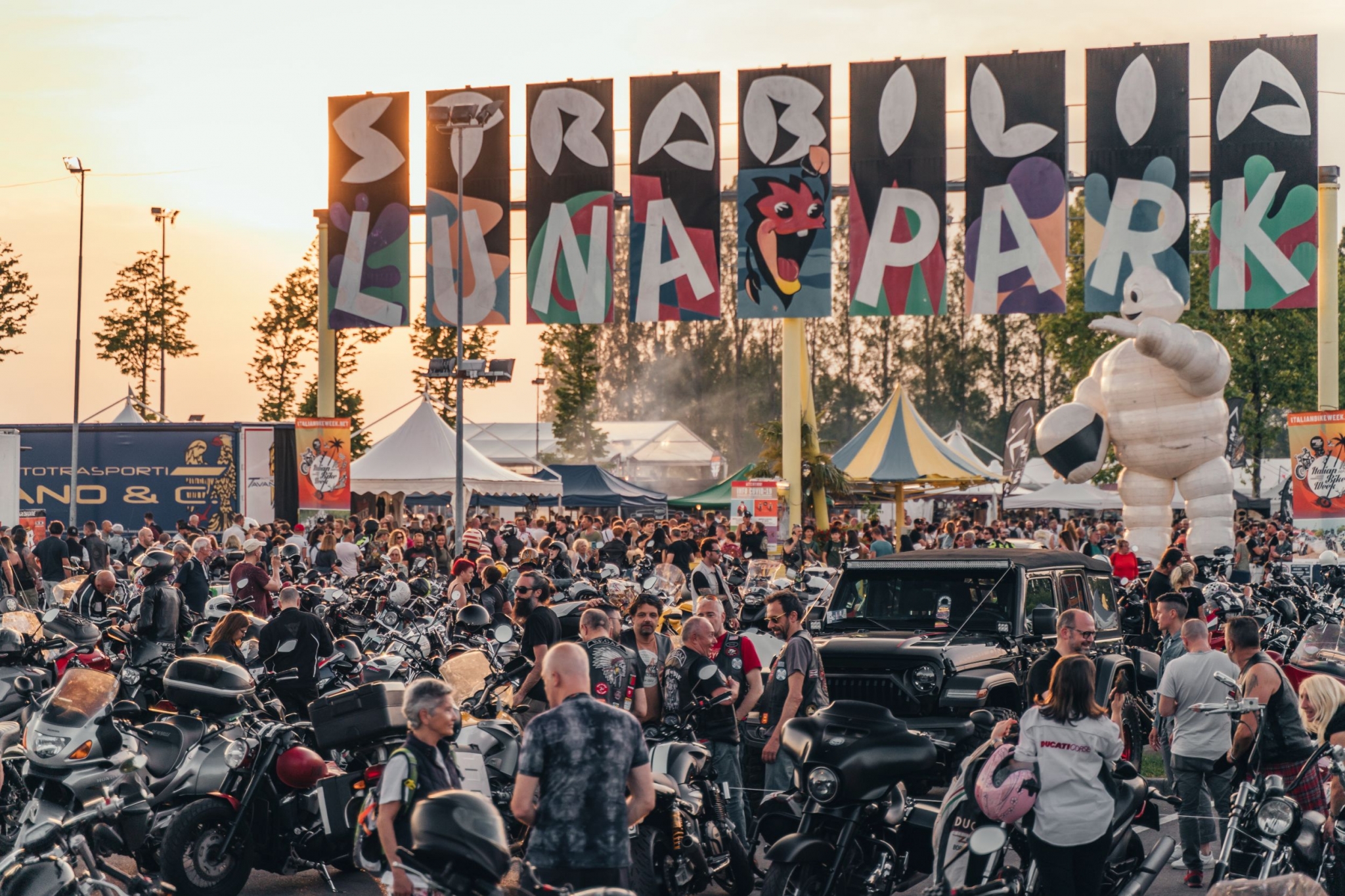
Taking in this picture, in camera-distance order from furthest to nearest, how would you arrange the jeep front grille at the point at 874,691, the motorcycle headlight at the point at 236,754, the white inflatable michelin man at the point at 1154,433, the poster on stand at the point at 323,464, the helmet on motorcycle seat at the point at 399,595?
the poster on stand at the point at 323,464
the white inflatable michelin man at the point at 1154,433
the helmet on motorcycle seat at the point at 399,595
the jeep front grille at the point at 874,691
the motorcycle headlight at the point at 236,754

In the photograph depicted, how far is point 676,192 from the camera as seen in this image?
3397 centimetres

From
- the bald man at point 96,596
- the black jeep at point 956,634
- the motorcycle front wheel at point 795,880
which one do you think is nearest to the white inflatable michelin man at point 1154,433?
the black jeep at point 956,634

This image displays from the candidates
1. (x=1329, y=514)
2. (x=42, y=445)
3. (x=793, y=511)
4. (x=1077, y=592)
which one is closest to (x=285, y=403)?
(x=42, y=445)

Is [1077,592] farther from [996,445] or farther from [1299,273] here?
[996,445]

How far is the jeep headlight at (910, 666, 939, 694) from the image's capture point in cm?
1083

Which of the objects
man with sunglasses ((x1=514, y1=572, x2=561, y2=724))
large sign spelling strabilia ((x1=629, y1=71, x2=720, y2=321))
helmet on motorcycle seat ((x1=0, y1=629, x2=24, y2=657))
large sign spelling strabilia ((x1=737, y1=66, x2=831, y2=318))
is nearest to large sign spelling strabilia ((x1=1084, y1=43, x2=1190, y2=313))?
large sign spelling strabilia ((x1=737, y1=66, x2=831, y2=318))

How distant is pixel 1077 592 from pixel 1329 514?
49.1 feet

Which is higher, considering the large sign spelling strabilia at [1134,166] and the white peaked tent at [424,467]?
the large sign spelling strabilia at [1134,166]

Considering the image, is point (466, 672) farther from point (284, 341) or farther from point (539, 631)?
point (284, 341)

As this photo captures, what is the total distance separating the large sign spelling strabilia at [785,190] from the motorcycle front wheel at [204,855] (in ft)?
83.5

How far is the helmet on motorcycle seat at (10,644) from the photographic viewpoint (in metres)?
11.0

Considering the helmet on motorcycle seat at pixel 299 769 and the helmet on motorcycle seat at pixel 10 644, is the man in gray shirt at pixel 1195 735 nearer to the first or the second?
the helmet on motorcycle seat at pixel 299 769

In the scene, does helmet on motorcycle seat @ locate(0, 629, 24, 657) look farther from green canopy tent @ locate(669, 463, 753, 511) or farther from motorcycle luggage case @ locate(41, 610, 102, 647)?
green canopy tent @ locate(669, 463, 753, 511)

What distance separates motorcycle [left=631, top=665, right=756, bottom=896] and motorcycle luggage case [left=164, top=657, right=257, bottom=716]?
2395mm
